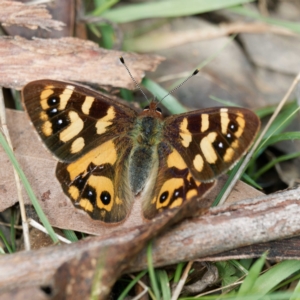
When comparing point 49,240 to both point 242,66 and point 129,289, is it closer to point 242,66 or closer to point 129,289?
point 129,289

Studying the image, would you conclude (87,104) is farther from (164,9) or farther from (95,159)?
(164,9)

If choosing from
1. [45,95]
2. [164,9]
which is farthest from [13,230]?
[164,9]

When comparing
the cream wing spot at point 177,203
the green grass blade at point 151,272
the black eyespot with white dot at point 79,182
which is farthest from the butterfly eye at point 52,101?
the green grass blade at point 151,272

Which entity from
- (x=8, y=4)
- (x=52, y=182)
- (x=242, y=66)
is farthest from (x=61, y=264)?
(x=242, y=66)

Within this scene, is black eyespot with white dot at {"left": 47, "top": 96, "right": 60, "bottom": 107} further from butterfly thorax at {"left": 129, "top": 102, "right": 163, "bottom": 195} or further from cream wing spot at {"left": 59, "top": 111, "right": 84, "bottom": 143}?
butterfly thorax at {"left": 129, "top": 102, "right": 163, "bottom": 195}

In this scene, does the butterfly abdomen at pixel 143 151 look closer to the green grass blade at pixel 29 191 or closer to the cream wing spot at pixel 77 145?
the cream wing spot at pixel 77 145

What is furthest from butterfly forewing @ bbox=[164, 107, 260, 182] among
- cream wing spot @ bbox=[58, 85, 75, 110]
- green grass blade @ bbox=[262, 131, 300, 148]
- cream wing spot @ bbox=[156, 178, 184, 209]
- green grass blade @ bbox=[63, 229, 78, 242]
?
green grass blade @ bbox=[63, 229, 78, 242]
